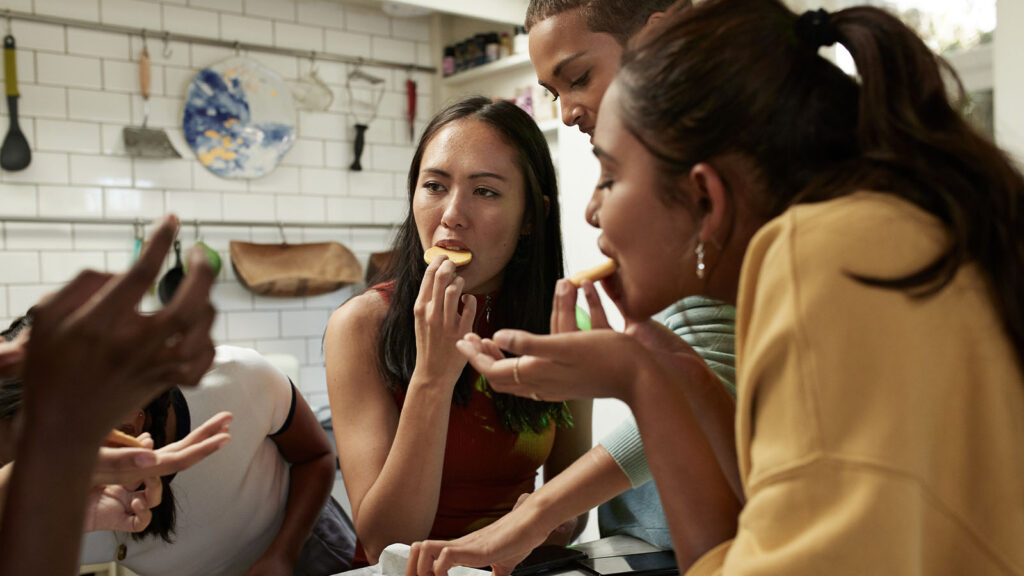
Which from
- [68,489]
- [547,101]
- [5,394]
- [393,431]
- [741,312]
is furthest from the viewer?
[547,101]

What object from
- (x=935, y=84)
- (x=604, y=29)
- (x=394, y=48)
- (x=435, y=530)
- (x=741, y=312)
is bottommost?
(x=435, y=530)

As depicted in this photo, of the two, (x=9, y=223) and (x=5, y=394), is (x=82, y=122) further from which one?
(x=5, y=394)

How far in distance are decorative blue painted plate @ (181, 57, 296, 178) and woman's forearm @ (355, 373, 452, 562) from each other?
2.46 m

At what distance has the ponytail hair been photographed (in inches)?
25.1

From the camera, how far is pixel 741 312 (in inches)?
25.6

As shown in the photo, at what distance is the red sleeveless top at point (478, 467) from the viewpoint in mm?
1448

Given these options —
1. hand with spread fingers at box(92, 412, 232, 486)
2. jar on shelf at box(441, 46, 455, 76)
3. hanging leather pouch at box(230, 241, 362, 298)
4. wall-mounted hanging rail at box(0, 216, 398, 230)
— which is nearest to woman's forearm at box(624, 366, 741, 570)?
hand with spread fingers at box(92, 412, 232, 486)

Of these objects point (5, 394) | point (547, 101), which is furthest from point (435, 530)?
point (547, 101)

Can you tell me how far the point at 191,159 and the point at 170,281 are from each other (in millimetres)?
560

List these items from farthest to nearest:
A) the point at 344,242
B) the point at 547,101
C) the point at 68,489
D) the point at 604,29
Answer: the point at 344,242 → the point at 547,101 → the point at 604,29 → the point at 68,489

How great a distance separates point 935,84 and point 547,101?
2.59m

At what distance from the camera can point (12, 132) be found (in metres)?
2.97

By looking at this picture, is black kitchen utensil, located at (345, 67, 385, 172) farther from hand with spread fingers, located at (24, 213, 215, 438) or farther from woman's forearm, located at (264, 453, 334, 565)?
hand with spread fingers, located at (24, 213, 215, 438)

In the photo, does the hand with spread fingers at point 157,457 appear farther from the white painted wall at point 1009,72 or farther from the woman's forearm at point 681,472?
the white painted wall at point 1009,72
